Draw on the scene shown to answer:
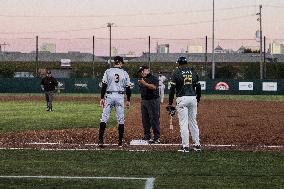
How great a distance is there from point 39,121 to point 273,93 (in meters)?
41.9

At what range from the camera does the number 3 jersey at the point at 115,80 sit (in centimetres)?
1524

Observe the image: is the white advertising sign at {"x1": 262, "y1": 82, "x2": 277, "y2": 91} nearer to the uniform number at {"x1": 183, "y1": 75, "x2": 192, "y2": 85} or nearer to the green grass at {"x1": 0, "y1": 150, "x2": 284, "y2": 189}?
the uniform number at {"x1": 183, "y1": 75, "x2": 192, "y2": 85}

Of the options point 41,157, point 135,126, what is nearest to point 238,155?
point 41,157

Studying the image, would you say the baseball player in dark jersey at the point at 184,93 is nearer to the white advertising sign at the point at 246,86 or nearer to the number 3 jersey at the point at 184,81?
the number 3 jersey at the point at 184,81

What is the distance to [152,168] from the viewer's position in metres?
11.7

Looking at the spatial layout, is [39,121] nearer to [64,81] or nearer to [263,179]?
[263,179]

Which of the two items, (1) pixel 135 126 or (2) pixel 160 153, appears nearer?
(2) pixel 160 153

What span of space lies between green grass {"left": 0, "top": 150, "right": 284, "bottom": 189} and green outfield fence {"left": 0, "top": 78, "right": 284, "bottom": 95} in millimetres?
50271

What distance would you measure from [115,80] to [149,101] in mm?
2328

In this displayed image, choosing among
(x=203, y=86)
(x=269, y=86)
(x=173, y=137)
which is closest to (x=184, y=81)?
(x=173, y=137)

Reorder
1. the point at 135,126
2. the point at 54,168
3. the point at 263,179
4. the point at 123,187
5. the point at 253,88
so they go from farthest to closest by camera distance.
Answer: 1. the point at 253,88
2. the point at 135,126
3. the point at 54,168
4. the point at 263,179
5. the point at 123,187

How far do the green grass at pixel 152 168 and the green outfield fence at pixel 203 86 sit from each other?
1979 inches

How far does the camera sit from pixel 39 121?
2597 cm

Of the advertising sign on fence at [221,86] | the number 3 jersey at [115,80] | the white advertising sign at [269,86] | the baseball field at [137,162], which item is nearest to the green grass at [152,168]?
the baseball field at [137,162]
